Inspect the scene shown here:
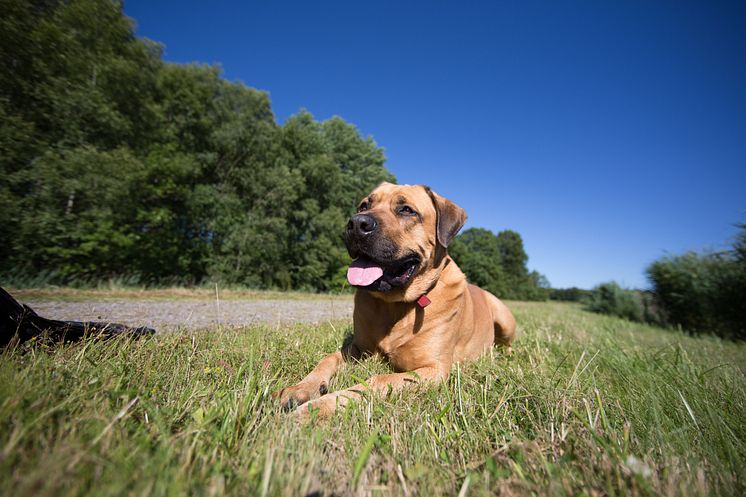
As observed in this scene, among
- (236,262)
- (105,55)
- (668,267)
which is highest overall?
(105,55)

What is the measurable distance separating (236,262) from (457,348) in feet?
56.7

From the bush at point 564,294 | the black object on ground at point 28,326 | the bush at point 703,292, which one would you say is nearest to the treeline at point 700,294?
the bush at point 703,292

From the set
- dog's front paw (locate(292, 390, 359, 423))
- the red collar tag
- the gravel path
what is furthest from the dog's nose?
the gravel path

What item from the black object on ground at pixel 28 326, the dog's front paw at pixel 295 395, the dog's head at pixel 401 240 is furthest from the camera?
the dog's head at pixel 401 240

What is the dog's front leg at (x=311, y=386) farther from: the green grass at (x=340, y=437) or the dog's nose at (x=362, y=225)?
the dog's nose at (x=362, y=225)

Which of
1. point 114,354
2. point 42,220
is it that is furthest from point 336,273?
point 114,354

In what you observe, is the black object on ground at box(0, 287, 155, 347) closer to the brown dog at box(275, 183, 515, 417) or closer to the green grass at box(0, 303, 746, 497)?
the green grass at box(0, 303, 746, 497)

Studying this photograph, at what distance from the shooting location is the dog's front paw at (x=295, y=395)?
1572mm

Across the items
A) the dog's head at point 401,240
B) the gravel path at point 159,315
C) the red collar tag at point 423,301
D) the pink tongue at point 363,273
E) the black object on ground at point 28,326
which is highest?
the dog's head at point 401,240

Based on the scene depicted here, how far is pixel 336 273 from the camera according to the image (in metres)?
21.4

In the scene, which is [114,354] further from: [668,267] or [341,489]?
[668,267]

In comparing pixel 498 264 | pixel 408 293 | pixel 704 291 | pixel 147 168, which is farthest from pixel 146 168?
pixel 498 264

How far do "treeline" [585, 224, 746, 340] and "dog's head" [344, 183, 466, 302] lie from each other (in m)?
10.4

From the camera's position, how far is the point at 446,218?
119 inches
